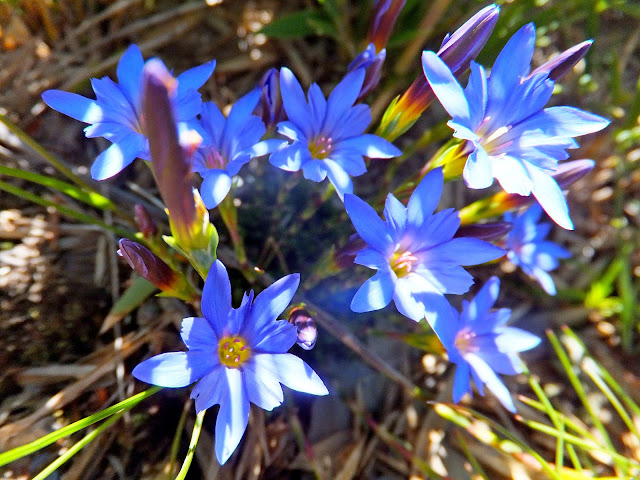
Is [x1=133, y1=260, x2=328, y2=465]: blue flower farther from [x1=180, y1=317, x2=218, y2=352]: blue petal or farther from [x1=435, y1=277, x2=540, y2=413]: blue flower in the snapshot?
[x1=435, y1=277, x2=540, y2=413]: blue flower

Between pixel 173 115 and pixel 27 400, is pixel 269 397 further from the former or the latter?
pixel 27 400

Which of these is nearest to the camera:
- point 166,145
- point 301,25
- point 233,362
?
point 166,145

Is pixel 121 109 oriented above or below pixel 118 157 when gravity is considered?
above

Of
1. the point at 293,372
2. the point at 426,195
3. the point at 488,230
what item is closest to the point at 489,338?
the point at 488,230

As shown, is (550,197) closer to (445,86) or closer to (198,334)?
(445,86)

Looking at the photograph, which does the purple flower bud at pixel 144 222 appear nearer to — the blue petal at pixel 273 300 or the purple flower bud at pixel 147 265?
the purple flower bud at pixel 147 265
